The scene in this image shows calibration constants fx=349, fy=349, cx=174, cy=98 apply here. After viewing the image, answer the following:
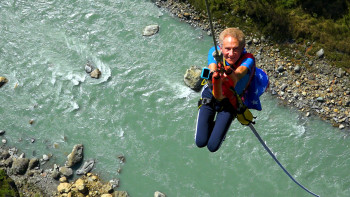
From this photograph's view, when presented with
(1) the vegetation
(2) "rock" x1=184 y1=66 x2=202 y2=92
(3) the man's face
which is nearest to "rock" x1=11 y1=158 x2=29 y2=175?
(2) "rock" x1=184 y1=66 x2=202 y2=92

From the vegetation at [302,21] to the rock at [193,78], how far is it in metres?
1.54

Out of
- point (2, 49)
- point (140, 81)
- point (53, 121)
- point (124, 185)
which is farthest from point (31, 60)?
point (124, 185)

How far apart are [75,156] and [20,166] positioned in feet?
4.26

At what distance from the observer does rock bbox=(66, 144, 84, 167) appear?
7.98m

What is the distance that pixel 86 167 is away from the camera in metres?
8.00

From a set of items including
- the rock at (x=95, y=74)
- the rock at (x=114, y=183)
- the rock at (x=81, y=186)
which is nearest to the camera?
the rock at (x=81, y=186)

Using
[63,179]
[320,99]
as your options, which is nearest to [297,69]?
[320,99]

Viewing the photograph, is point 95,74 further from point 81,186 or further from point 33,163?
point 81,186

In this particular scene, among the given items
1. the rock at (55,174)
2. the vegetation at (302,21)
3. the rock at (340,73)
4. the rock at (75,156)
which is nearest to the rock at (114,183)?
the rock at (75,156)

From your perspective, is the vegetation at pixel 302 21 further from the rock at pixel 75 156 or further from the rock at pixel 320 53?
the rock at pixel 75 156

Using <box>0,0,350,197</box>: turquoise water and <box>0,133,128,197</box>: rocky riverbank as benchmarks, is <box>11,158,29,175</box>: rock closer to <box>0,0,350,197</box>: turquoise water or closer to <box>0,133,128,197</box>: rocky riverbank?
<box>0,133,128,197</box>: rocky riverbank

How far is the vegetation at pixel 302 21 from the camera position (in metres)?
8.18

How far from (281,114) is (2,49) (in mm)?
7413

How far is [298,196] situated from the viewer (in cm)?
761
